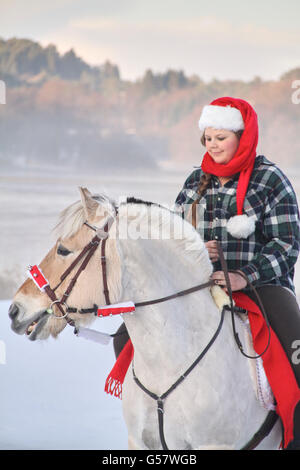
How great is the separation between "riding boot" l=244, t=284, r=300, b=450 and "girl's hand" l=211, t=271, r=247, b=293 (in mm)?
135

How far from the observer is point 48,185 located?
7883mm

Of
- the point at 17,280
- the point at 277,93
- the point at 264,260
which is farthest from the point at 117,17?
the point at 264,260

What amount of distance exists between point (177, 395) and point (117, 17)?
686cm

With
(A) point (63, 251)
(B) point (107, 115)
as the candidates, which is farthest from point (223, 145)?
(B) point (107, 115)

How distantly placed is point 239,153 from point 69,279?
77 centimetres

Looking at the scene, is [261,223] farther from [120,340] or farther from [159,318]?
[120,340]

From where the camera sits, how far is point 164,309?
1.49 meters

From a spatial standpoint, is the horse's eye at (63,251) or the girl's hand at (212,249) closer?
the horse's eye at (63,251)

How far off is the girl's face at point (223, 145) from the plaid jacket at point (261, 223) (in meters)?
0.09

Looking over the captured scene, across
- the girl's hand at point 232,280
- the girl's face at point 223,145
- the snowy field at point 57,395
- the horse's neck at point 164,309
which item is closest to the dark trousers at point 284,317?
the girl's hand at point 232,280

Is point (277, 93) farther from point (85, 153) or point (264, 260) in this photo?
point (264, 260)

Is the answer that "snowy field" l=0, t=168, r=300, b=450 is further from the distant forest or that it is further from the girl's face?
the distant forest

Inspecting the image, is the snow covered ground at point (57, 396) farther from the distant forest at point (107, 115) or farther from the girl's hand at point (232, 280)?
the distant forest at point (107, 115)

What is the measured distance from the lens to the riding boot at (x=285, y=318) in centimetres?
166
